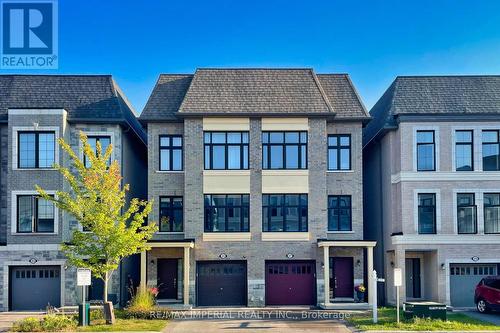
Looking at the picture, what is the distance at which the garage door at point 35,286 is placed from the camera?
1135 inches

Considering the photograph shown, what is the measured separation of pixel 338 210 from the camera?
30.6m

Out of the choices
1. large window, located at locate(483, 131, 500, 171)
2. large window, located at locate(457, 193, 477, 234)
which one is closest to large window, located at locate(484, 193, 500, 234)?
large window, located at locate(457, 193, 477, 234)

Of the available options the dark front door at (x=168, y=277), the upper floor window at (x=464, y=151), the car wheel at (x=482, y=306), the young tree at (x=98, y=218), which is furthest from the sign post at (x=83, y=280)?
the upper floor window at (x=464, y=151)

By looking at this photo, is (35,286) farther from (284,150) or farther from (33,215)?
(284,150)

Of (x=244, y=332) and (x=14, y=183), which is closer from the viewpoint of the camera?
(x=244, y=332)

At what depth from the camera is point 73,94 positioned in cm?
3070

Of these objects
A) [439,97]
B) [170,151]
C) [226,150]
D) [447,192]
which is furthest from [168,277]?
[439,97]

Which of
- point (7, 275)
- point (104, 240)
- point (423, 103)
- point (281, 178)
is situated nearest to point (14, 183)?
point (7, 275)

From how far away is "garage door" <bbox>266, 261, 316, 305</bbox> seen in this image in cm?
2966

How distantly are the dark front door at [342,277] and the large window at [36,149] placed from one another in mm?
14122

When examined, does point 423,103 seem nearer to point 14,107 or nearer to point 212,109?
point 212,109

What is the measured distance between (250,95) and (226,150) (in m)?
2.98

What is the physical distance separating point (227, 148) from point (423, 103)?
963 centimetres

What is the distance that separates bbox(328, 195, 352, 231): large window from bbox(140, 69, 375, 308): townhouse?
0.16ft
